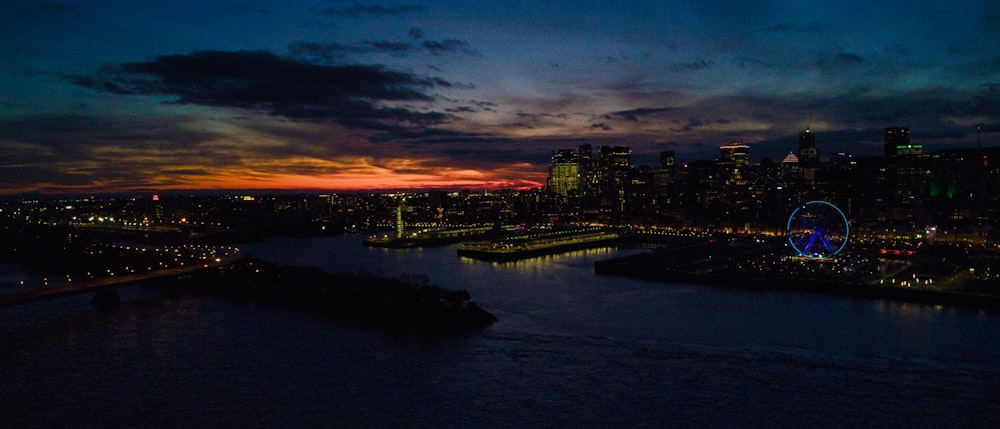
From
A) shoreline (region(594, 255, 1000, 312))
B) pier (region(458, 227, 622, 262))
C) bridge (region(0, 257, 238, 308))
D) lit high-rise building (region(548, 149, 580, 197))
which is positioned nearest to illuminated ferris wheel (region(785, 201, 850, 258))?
shoreline (region(594, 255, 1000, 312))

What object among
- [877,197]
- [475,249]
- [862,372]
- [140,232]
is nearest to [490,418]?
[862,372]

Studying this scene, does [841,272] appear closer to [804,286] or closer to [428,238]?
[804,286]

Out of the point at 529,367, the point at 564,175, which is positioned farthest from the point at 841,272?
the point at 564,175

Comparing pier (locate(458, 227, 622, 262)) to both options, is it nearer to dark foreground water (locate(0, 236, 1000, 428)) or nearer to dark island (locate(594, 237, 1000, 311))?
dark island (locate(594, 237, 1000, 311))

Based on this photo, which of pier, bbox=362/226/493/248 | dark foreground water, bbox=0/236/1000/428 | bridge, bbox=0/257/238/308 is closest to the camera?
dark foreground water, bbox=0/236/1000/428

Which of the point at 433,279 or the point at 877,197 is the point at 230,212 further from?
the point at 877,197

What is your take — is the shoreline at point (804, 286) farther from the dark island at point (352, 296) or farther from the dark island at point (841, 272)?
the dark island at point (352, 296)
